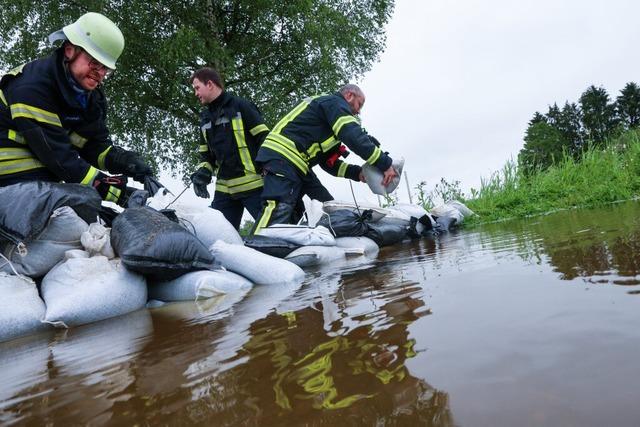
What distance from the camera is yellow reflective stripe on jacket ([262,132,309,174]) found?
13.2 feet

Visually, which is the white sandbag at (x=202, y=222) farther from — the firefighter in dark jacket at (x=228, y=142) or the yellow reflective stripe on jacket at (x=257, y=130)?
the yellow reflective stripe on jacket at (x=257, y=130)

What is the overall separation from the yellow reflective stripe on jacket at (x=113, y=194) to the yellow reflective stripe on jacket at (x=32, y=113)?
541mm

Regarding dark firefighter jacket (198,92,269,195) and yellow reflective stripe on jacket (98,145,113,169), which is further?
dark firefighter jacket (198,92,269,195)

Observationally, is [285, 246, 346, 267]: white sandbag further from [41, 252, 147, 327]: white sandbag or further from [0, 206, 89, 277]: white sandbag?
[0, 206, 89, 277]: white sandbag

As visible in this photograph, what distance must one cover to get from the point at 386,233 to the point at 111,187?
7.82ft

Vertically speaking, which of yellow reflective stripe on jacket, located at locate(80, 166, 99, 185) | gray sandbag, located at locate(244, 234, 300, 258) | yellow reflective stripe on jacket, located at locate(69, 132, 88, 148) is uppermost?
yellow reflective stripe on jacket, located at locate(69, 132, 88, 148)

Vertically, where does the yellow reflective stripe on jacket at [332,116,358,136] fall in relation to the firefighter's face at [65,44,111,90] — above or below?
below

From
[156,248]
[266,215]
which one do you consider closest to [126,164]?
[266,215]

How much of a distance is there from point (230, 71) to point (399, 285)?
9206 mm

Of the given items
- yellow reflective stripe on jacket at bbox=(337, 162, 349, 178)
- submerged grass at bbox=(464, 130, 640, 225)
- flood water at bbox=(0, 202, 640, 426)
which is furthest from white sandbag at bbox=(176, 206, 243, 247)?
submerged grass at bbox=(464, 130, 640, 225)

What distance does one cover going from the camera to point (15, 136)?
271 cm

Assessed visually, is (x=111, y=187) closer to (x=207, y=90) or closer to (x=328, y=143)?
(x=207, y=90)

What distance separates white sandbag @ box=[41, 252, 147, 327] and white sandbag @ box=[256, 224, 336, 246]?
122 centimetres

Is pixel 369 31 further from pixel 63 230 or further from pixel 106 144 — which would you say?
pixel 63 230
